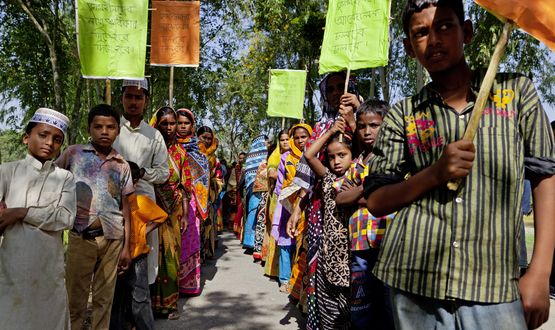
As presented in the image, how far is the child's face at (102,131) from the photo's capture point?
316cm

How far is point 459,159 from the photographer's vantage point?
1.31 m

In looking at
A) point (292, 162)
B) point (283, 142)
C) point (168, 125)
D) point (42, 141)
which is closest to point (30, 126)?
point (42, 141)

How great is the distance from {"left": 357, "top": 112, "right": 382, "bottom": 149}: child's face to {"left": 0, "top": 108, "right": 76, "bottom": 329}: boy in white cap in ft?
6.15

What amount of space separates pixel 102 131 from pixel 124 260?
91 cm

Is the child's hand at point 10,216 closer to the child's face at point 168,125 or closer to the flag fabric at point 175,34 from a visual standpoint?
the child's face at point 168,125

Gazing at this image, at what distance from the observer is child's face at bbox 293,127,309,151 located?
563cm

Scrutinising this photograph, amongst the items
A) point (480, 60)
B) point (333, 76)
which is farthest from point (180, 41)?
point (480, 60)

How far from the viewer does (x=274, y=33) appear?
57.5ft

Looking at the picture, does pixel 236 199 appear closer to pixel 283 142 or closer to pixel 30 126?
pixel 283 142

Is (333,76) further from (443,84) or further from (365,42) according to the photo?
(443,84)

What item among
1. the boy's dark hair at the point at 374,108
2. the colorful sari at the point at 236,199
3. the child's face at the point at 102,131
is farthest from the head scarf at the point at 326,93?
the colorful sari at the point at 236,199

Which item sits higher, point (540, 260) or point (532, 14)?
point (532, 14)

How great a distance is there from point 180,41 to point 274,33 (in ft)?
40.9

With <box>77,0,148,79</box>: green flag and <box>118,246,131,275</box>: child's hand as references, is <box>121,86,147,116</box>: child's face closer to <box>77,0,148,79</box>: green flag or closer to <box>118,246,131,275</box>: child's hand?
<box>77,0,148,79</box>: green flag
